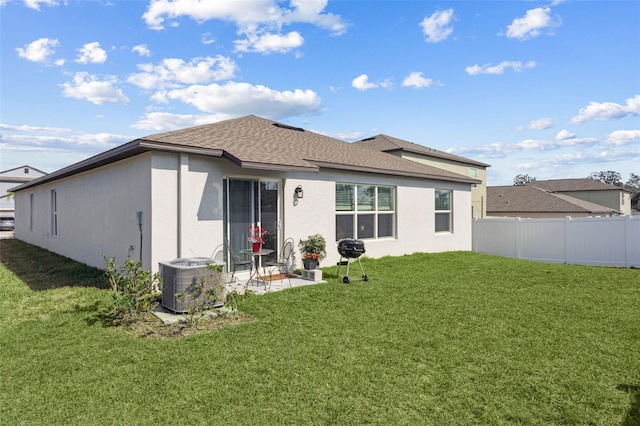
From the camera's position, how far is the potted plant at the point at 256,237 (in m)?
7.99

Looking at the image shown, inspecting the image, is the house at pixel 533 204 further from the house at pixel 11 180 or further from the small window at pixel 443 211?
the house at pixel 11 180

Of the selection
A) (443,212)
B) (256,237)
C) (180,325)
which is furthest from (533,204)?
(180,325)

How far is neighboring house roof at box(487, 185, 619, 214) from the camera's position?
103ft

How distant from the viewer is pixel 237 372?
12.4ft

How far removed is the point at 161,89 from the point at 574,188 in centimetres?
4618

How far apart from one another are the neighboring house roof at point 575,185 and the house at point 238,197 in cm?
3593

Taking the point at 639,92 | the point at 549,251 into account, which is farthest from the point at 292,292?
the point at 639,92

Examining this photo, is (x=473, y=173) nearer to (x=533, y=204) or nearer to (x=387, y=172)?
(x=533, y=204)

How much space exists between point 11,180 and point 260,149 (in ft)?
176

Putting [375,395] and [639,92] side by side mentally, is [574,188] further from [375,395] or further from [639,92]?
[375,395]

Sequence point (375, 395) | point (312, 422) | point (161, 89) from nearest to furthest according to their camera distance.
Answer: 1. point (312, 422)
2. point (375, 395)
3. point (161, 89)

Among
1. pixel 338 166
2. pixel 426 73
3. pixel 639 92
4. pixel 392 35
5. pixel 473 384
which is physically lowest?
pixel 473 384

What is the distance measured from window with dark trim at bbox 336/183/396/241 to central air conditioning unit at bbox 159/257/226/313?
5.32 meters

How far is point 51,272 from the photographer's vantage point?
31.9 feet
